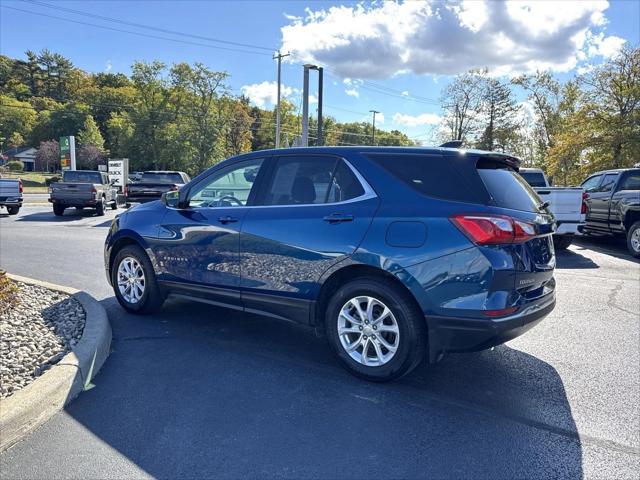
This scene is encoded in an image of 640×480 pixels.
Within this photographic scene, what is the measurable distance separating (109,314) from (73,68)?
112 meters

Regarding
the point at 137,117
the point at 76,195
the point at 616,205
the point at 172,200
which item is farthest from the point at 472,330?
the point at 137,117

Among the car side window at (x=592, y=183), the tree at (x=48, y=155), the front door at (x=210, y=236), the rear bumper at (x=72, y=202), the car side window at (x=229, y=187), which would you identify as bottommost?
the rear bumper at (x=72, y=202)

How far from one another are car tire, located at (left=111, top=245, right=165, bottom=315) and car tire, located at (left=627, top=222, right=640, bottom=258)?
10.4 meters

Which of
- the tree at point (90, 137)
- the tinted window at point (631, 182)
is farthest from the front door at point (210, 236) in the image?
the tree at point (90, 137)

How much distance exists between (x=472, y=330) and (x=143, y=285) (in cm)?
355

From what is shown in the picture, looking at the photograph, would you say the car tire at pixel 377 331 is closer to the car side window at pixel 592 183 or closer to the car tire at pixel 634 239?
the car tire at pixel 634 239

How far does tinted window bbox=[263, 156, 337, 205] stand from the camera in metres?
3.95

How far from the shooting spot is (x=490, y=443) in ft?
9.41

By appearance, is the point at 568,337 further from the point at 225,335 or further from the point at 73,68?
the point at 73,68

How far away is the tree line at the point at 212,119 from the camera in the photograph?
24422 millimetres

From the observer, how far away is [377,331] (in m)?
3.59

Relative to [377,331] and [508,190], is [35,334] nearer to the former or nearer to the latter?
[377,331]

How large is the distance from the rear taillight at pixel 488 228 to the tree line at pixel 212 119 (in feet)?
30.2

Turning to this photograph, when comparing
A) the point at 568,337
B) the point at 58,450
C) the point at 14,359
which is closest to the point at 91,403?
the point at 58,450
